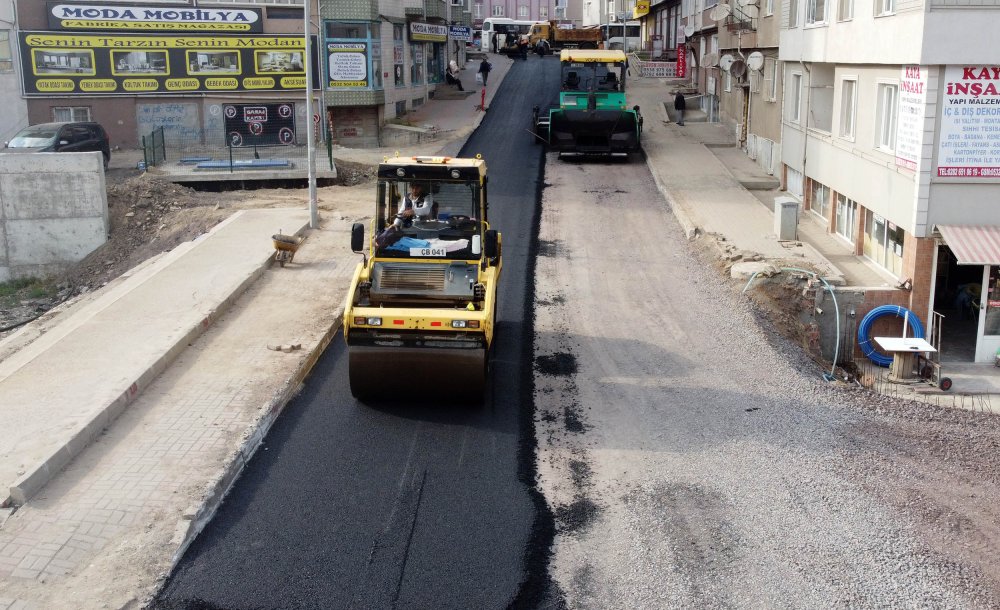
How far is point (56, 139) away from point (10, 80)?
7.32 metres

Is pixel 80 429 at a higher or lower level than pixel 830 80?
lower

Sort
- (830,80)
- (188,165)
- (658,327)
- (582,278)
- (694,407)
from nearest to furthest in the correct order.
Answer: (694,407) → (658,327) → (582,278) → (830,80) → (188,165)

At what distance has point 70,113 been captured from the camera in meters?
34.9

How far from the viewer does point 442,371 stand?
11797 millimetres

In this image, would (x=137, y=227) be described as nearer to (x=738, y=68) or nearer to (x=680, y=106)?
(x=738, y=68)

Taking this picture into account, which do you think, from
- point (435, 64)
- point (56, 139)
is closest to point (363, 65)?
point (56, 139)

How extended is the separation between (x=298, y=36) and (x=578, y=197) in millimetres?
15834

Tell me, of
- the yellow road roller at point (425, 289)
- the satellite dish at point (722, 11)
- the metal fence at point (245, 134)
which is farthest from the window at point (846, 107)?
the metal fence at point (245, 134)

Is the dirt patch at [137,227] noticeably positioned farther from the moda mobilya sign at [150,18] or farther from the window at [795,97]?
the window at [795,97]

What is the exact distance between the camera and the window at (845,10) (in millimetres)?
22031

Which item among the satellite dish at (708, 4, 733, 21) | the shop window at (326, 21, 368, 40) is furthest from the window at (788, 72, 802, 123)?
the shop window at (326, 21, 368, 40)

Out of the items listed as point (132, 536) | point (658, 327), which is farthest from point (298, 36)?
point (132, 536)

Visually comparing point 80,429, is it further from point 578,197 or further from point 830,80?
point 830,80

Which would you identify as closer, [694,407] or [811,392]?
[694,407]
